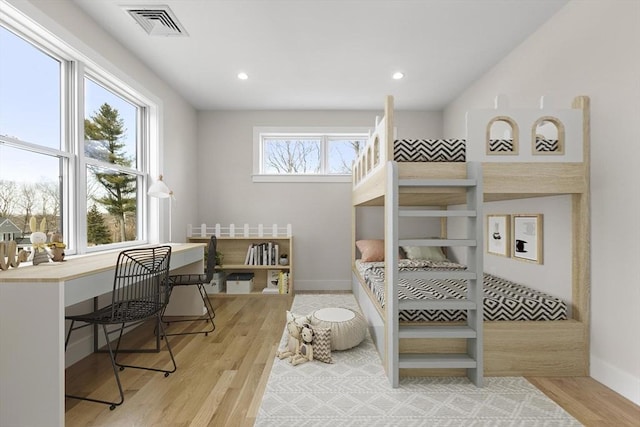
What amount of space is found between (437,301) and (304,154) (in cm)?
313

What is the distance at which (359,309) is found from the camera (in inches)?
140

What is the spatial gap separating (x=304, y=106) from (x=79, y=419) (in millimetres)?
3761

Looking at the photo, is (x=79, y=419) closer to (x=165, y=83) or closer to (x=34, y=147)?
(x=34, y=147)

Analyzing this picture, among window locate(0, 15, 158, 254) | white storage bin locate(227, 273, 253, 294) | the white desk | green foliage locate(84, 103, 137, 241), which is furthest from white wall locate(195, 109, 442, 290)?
the white desk

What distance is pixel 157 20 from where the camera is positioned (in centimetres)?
246

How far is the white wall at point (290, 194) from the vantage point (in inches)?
178

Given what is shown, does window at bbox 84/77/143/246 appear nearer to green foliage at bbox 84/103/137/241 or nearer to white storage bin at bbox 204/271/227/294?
green foliage at bbox 84/103/137/241

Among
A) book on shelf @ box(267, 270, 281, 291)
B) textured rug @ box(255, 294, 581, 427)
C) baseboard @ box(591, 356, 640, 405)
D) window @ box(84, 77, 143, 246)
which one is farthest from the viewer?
book on shelf @ box(267, 270, 281, 291)

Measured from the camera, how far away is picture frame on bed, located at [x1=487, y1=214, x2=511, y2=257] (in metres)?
2.98

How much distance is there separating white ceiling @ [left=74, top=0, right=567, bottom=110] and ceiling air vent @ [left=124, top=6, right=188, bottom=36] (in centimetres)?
5

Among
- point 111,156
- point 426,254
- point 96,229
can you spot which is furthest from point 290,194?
point 96,229

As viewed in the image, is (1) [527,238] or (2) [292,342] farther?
(1) [527,238]

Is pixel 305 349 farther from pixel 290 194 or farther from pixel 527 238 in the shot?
pixel 290 194

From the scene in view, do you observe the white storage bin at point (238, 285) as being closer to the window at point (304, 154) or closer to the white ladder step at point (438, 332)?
the window at point (304, 154)
